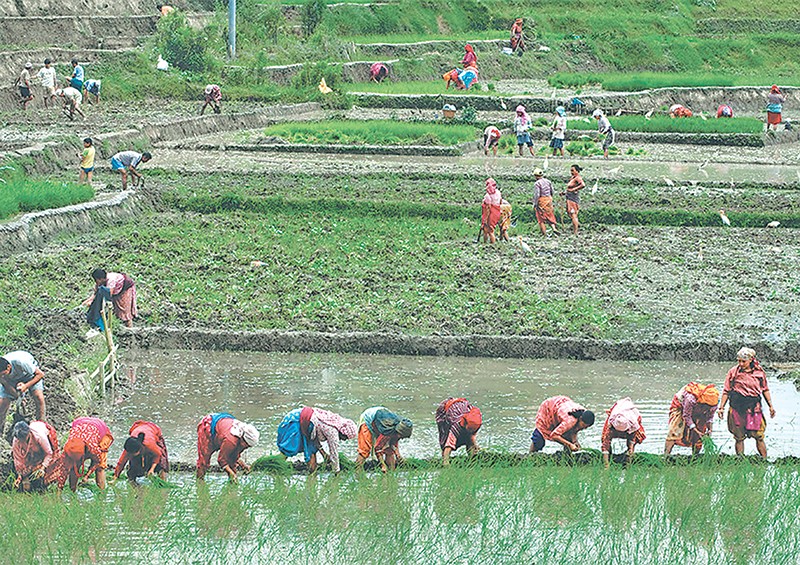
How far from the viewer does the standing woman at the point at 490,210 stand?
62.8 ft

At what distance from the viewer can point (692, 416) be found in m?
11.2

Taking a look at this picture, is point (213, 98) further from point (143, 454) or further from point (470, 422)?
point (143, 454)

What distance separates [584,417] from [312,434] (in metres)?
2.10

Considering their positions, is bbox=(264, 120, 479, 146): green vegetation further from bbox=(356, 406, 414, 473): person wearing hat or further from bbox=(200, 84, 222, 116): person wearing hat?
bbox=(356, 406, 414, 473): person wearing hat

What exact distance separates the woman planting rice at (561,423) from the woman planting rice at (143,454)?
296cm

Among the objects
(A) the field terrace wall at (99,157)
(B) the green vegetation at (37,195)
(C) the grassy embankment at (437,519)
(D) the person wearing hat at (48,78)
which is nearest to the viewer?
(C) the grassy embankment at (437,519)

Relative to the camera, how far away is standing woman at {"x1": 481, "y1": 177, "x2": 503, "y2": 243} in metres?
19.2

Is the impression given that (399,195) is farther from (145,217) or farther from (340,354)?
(340,354)

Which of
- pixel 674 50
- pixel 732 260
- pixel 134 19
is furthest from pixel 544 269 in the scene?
pixel 674 50

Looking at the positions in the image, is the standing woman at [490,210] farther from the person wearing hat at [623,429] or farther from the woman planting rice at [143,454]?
the woman planting rice at [143,454]

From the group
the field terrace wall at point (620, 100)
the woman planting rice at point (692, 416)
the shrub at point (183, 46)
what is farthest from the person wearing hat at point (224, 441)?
the shrub at point (183, 46)

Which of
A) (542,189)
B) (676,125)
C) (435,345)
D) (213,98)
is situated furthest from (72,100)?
(435,345)

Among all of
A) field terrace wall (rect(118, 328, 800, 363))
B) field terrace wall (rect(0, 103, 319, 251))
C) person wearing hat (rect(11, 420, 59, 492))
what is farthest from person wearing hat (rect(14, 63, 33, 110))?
person wearing hat (rect(11, 420, 59, 492))

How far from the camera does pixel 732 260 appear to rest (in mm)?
18891
